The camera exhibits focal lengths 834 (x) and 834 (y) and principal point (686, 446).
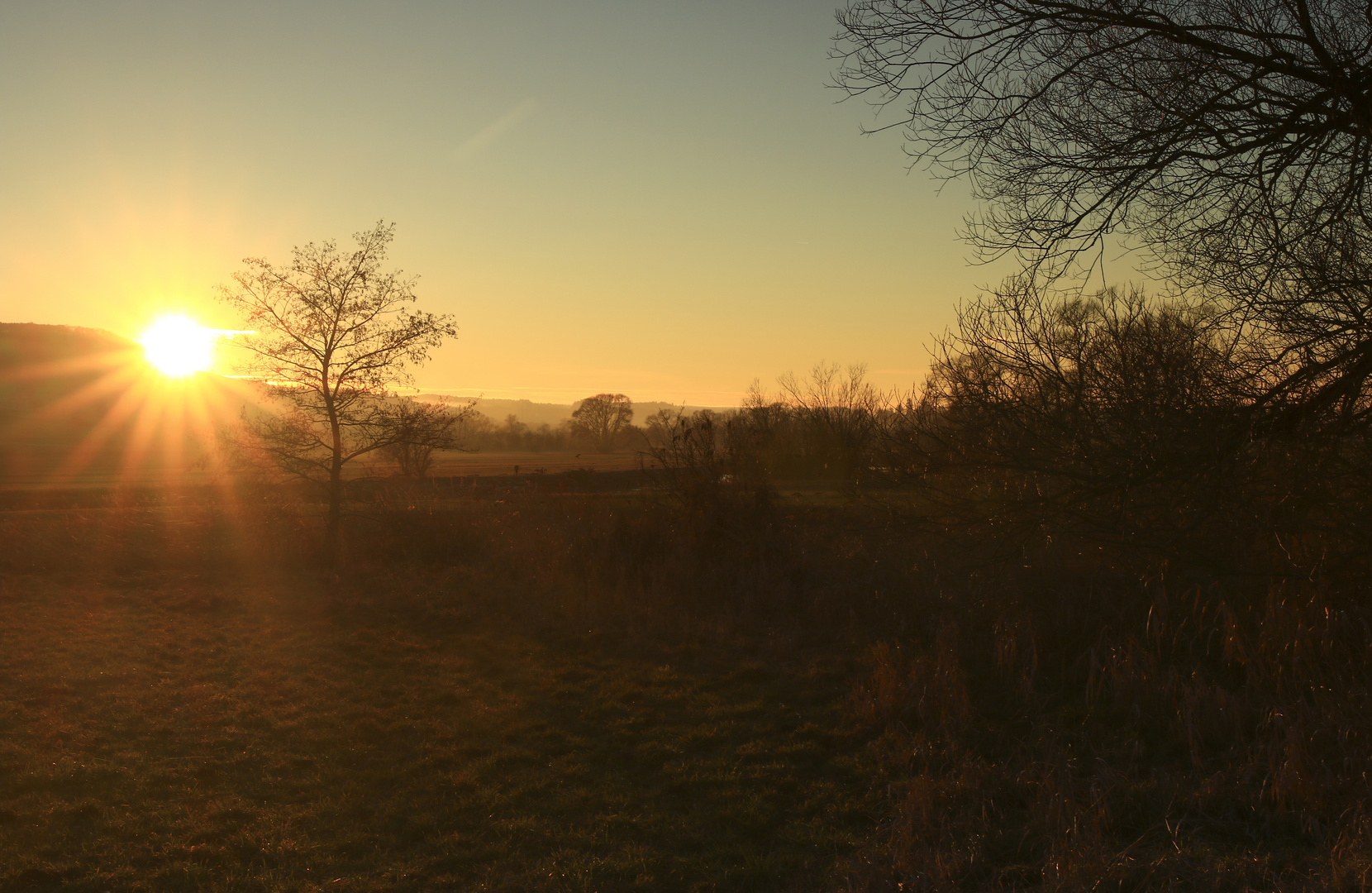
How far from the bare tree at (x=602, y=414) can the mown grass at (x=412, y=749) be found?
196 feet

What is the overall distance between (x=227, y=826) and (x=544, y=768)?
2.25 metres

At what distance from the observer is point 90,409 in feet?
265

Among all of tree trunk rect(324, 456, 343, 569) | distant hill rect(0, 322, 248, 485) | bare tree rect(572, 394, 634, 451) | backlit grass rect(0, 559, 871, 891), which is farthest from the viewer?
bare tree rect(572, 394, 634, 451)

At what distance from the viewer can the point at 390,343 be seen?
16844mm

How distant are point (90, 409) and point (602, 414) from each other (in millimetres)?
50698

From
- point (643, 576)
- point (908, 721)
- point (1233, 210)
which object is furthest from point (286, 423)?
point (1233, 210)

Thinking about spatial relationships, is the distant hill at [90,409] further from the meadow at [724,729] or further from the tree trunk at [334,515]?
the meadow at [724,729]

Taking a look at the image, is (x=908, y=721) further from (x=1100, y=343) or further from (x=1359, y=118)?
(x=1359, y=118)

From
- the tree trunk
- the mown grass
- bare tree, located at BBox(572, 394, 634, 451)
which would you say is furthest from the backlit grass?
bare tree, located at BBox(572, 394, 634, 451)

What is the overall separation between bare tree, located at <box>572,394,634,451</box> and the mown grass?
2354 inches

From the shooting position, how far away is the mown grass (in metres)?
5.10

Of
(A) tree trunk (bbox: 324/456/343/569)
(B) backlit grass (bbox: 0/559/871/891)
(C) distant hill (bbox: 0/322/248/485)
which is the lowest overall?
(B) backlit grass (bbox: 0/559/871/891)

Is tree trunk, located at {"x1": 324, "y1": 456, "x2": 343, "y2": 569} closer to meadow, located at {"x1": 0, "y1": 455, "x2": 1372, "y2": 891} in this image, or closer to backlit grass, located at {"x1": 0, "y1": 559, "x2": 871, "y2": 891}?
meadow, located at {"x1": 0, "y1": 455, "x2": 1372, "y2": 891}

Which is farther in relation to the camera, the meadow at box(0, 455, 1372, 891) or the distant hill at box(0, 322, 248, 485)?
the distant hill at box(0, 322, 248, 485)
